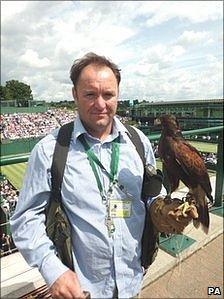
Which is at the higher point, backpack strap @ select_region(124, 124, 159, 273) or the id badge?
the id badge

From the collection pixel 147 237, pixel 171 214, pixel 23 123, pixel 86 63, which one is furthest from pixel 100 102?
pixel 23 123

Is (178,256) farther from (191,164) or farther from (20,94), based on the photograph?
(20,94)

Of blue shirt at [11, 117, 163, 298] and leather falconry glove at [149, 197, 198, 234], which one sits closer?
blue shirt at [11, 117, 163, 298]

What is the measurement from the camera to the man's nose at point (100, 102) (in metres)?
1.36

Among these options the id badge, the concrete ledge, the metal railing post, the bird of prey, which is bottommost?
the concrete ledge

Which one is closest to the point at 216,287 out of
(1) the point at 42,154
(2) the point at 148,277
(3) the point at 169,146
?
(2) the point at 148,277

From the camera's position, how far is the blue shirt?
1.24 m

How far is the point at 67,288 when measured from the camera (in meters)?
1.15

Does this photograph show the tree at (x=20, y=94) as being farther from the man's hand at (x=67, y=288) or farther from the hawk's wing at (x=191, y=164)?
the man's hand at (x=67, y=288)

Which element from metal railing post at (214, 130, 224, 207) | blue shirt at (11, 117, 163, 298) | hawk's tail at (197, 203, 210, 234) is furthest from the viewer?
metal railing post at (214, 130, 224, 207)

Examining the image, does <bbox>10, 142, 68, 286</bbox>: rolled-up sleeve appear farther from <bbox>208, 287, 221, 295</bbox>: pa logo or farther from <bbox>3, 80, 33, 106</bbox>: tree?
<bbox>3, 80, 33, 106</bbox>: tree

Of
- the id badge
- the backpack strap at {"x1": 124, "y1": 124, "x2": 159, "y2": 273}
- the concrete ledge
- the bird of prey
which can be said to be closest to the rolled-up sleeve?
the id badge

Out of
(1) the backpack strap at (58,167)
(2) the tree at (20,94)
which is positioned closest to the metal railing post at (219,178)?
(1) the backpack strap at (58,167)

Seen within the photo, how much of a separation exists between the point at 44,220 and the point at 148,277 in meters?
2.20
